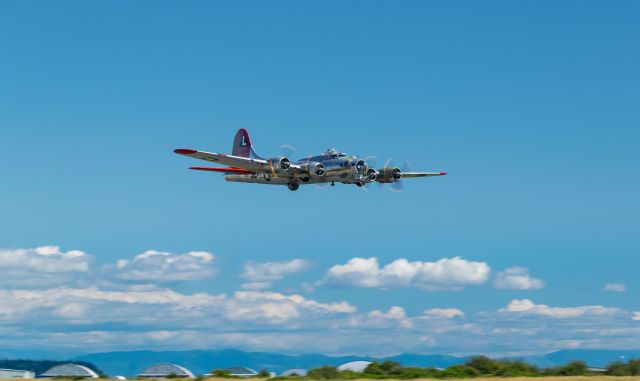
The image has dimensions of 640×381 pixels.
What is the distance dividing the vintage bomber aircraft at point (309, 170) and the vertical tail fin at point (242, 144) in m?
10.4

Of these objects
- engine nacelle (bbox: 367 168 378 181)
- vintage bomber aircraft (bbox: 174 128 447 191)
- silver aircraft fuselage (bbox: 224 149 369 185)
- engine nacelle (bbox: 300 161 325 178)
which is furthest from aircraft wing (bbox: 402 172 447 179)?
engine nacelle (bbox: 300 161 325 178)

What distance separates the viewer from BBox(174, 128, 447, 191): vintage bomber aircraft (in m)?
95.7

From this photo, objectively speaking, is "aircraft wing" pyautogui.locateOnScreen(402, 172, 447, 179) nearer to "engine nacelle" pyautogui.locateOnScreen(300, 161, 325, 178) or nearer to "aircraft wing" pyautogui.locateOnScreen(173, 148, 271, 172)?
"engine nacelle" pyautogui.locateOnScreen(300, 161, 325, 178)

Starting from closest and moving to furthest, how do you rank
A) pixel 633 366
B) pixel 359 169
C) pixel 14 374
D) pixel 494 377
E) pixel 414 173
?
1. pixel 494 377
2. pixel 633 366
3. pixel 359 169
4. pixel 414 173
5. pixel 14 374

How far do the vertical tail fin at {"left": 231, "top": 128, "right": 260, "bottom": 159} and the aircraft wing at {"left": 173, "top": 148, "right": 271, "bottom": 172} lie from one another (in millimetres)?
12117

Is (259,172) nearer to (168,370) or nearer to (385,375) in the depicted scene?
(385,375)

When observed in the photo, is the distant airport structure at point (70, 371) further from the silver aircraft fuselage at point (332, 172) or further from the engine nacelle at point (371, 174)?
the engine nacelle at point (371, 174)

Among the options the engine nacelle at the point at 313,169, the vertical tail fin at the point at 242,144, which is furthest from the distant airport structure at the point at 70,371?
the engine nacelle at the point at 313,169

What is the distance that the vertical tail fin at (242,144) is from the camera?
11153 centimetres

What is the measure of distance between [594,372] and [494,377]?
13.4m

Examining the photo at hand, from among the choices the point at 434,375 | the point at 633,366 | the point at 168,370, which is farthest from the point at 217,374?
Answer: the point at 168,370

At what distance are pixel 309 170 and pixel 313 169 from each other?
1.72 feet

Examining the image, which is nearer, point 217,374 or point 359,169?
point 217,374

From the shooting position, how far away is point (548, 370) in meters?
89.6
